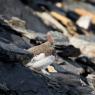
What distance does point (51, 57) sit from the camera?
1463 cm

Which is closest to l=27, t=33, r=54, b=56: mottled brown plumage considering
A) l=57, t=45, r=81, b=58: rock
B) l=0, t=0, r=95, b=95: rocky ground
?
l=0, t=0, r=95, b=95: rocky ground

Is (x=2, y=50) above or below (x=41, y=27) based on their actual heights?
above

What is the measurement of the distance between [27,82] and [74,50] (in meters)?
6.52

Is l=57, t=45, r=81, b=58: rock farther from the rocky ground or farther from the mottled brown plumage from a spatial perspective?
the mottled brown plumage

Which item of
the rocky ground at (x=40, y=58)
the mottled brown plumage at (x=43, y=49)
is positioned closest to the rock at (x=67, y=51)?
the rocky ground at (x=40, y=58)

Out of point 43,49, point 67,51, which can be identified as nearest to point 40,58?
point 43,49

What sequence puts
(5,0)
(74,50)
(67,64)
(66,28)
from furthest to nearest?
(66,28) → (5,0) → (74,50) → (67,64)

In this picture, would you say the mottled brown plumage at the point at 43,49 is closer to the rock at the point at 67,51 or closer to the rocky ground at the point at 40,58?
the rocky ground at the point at 40,58

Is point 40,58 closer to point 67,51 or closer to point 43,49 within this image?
point 43,49

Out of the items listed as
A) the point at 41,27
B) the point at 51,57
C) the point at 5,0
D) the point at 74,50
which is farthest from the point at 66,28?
the point at 51,57

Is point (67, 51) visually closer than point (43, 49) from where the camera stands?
No

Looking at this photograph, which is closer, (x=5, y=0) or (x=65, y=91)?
(x=65, y=91)

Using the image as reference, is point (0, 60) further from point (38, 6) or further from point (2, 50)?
point (38, 6)

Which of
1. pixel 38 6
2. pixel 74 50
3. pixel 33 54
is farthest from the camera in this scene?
pixel 38 6
